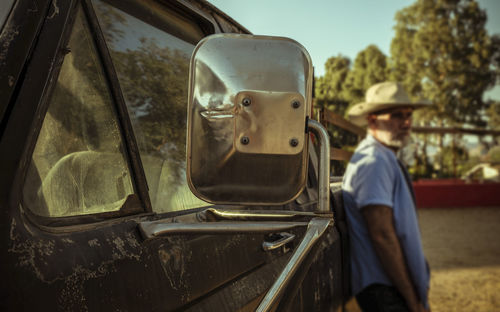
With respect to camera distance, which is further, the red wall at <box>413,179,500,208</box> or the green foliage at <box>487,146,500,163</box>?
the green foliage at <box>487,146,500,163</box>

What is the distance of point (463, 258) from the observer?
305 inches

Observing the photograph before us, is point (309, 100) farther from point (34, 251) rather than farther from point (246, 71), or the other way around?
point (34, 251)

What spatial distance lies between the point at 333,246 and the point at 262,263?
84cm

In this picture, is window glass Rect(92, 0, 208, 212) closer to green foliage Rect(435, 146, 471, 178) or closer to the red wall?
the red wall

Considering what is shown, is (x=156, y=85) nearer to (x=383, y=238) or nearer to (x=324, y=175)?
(x=324, y=175)

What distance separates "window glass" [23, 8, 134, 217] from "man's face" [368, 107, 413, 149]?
2553 millimetres

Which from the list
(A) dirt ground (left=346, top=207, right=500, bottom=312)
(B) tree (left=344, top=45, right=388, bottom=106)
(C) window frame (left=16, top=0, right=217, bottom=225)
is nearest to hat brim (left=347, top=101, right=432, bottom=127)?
(A) dirt ground (left=346, top=207, right=500, bottom=312)

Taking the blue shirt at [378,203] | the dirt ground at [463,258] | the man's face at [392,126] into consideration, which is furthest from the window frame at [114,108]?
the man's face at [392,126]

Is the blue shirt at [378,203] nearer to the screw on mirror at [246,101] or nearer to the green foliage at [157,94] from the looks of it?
the green foliage at [157,94]

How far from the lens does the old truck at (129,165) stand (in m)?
0.68

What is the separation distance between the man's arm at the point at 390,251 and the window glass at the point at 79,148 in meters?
1.84

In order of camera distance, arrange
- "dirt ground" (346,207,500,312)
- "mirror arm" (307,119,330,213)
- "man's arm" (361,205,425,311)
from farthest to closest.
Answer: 1. "dirt ground" (346,207,500,312)
2. "man's arm" (361,205,425,311)
3. "mirror arm" (307,119,330,213)

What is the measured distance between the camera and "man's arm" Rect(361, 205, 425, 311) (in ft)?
7.97

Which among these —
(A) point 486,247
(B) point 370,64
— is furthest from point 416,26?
(A) point 486,247
